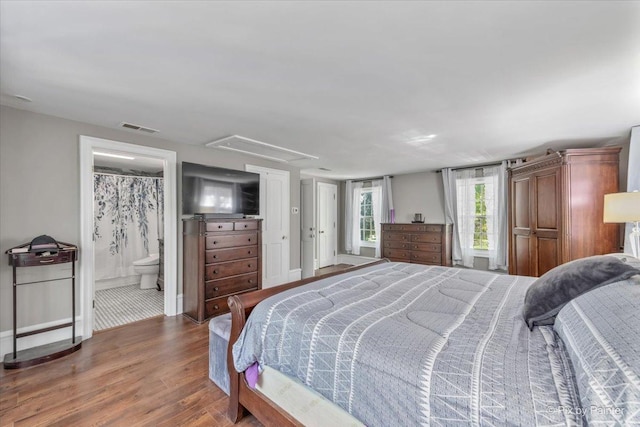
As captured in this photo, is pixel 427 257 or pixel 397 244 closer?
pixel 427 257

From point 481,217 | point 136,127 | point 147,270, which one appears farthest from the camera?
point 481,217

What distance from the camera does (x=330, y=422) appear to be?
1.28 m

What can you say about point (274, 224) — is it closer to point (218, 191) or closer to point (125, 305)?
point (218, 191)

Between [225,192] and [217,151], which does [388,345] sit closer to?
[225,192]

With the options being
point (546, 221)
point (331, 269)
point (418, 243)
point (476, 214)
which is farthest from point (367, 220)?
point (546, 221)

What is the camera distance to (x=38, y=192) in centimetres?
261

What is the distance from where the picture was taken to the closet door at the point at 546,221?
3338mm

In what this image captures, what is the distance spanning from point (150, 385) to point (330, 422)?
160cm

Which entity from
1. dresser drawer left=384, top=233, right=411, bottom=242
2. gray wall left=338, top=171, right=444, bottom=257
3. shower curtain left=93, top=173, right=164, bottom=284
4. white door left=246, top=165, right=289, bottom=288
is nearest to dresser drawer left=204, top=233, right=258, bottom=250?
white door left=246, top=165, right=289, bottom=288

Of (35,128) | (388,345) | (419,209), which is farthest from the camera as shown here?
(419,209)

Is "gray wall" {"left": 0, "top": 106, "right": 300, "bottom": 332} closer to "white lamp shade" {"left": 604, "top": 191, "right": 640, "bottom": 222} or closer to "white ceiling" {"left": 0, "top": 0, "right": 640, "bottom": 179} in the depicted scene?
"white ceiling" {"left": 0, "top": 0, "right": 640, "bottom": 179}

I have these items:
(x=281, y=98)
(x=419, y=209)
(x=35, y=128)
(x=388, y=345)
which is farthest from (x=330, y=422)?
(x=419, y=209)

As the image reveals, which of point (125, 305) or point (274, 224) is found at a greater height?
point (274, 224)

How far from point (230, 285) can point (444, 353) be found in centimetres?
304
